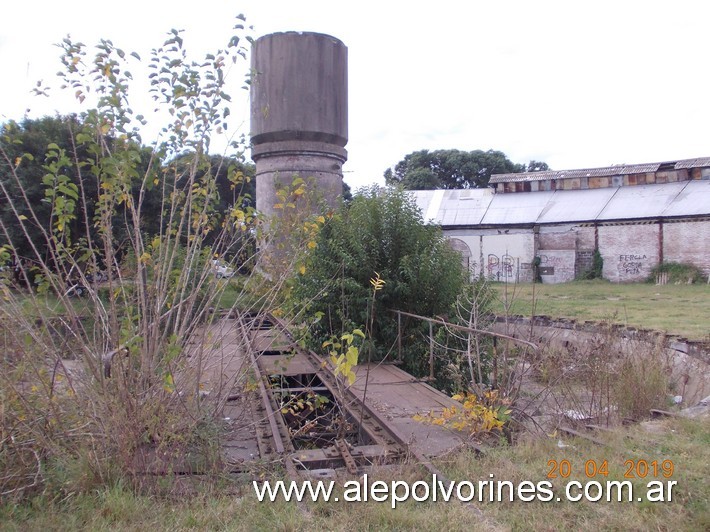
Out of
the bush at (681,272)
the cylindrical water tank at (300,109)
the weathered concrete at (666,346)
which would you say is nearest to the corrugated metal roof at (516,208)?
the bush at (681,272)

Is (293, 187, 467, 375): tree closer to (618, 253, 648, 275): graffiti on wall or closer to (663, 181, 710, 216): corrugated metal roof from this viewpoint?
(618, 253, 648, 275): graffiti on wall

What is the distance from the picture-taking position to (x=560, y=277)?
31312mm

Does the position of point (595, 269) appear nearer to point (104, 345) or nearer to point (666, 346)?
point (666, 346)

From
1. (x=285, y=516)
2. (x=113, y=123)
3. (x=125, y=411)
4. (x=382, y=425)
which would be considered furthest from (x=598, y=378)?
(x=113, y=123)

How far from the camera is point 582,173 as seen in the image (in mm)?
34125

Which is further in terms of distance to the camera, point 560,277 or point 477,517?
point 560,277

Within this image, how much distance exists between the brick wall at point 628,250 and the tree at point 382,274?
24.3 metres

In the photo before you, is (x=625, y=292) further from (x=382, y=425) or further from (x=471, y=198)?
(x=382, y=425)

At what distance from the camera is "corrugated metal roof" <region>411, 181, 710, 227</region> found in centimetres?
2963

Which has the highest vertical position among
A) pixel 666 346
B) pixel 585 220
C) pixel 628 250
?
pixel 585 220

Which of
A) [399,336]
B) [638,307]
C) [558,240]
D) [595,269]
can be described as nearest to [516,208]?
[558,240]

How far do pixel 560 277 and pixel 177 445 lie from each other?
29813mm

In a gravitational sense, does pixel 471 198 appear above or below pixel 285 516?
above

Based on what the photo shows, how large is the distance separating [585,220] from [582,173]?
177 inches
